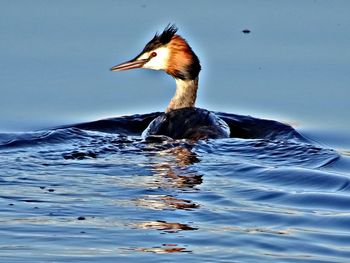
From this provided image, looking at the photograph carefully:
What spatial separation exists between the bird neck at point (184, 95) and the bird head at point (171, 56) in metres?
0.06

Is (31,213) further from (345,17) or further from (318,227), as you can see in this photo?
(345,17)

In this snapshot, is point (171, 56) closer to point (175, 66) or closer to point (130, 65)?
point (175, 66)

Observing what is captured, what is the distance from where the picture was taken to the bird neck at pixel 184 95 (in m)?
12.4

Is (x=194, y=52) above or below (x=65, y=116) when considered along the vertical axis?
above

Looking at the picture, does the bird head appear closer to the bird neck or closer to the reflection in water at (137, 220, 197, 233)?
the bird neck

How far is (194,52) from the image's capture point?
12672 millimetres

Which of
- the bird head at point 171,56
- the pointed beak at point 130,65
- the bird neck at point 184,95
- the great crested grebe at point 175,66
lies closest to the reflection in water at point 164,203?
the great crested grebe at point 175,66

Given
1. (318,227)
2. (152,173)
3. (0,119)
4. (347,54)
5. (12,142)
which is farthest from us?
(347,54)

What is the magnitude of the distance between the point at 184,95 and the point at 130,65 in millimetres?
689

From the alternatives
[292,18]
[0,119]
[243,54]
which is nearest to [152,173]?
[0,119]

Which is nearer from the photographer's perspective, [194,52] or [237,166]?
[237,166]

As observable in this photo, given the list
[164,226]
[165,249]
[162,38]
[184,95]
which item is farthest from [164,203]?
[162,38]

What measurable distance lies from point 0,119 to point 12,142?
0.86 m

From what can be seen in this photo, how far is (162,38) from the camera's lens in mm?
12492
